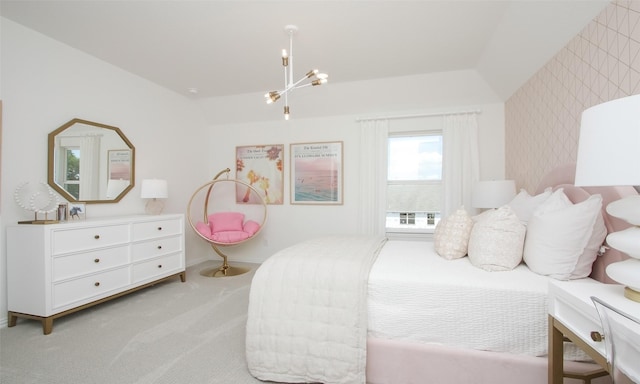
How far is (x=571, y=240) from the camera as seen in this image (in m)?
1.55

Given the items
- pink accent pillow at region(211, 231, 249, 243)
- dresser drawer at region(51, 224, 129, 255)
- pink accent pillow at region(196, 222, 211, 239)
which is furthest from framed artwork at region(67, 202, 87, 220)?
pink accent pillow at region(211, 231, 249, 243)

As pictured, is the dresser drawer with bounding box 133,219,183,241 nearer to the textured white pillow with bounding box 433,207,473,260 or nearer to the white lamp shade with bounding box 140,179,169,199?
the white lamp shade with bounding box 140,179,169,199

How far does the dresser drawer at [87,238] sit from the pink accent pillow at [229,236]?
3.53 ft

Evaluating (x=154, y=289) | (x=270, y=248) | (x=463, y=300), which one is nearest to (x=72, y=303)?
(x=154, y=289)

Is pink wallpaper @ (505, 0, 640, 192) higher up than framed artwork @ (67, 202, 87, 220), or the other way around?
pink wallpaper @ (505, 0, 640, 192)

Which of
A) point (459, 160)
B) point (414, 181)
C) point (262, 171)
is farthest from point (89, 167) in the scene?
point (459, 160)

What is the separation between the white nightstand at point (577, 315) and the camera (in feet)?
3.25

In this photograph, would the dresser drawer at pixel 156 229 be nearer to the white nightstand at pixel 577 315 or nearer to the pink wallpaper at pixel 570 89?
the white nightstand at pixel 577 315

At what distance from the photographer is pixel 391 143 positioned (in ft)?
14.1

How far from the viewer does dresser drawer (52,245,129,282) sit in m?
2.40

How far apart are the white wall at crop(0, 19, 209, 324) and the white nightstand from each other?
3766 mm

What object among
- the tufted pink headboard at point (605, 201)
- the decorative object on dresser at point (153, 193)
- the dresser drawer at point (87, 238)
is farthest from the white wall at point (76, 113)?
the tufted pink headboard at point (605, 201)

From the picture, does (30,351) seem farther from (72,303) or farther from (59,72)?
(59,72)

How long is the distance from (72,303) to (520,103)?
15.4 ft
